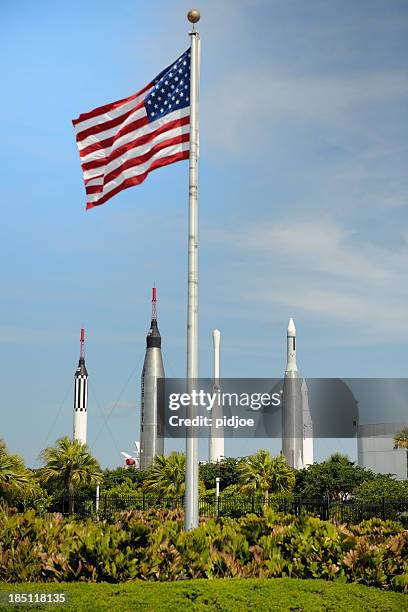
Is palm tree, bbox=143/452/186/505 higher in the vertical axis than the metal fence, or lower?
higher

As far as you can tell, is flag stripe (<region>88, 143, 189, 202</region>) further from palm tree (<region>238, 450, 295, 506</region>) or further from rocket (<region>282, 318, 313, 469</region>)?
rocket (<region>282, 318, 313, 469</region>)

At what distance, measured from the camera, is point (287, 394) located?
88.8m

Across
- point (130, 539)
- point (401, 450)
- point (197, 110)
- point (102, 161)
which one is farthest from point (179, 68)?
point (401, 450)

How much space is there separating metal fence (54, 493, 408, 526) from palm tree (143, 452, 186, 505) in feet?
2.08

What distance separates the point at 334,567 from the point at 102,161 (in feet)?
33.1

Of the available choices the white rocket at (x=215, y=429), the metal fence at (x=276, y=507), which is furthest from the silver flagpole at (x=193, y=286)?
the white rocket at (x=215, y=429)

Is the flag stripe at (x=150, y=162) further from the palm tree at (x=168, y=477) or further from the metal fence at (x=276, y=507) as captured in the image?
the palm tree at (x=168, y=477)

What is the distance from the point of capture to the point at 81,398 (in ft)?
305

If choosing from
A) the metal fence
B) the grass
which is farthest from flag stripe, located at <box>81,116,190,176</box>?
the metal fence

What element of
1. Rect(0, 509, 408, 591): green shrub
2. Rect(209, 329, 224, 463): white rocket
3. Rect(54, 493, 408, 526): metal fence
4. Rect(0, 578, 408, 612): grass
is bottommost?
Rect(54, 493, 408, 526): metal fence

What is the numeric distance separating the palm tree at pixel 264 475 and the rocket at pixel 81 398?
39.4 metres

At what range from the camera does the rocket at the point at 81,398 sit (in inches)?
3594

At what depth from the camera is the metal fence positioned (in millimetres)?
39969

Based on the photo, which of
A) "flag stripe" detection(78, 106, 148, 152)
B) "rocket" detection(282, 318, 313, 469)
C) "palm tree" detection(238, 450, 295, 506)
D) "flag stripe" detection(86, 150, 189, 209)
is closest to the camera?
"flag stripe" detection(86, 150, 189, 209)
